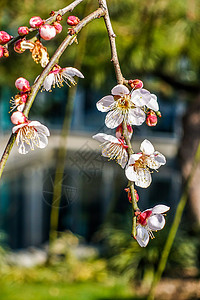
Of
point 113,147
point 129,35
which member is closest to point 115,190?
point 129,35

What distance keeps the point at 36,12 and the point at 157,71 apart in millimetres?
1027

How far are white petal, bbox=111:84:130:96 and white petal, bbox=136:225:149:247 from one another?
99 millimetres

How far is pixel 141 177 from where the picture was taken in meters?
0.33

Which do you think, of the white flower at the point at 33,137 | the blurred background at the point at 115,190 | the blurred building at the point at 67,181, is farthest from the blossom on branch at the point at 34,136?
the blurred building at the point at 67,181

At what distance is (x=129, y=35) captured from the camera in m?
1.75

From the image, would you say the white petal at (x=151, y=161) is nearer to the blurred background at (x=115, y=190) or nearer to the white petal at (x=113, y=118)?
the white petal at (x=113, y=118)

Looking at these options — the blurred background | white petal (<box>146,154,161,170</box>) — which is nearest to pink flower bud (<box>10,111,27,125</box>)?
white petal (<box>146,154,161,170</box>)

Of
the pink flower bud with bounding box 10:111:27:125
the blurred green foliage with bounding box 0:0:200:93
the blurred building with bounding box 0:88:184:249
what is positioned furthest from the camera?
the blurred building with bounding box 0:88:184:249

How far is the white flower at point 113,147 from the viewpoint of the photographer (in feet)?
1.06

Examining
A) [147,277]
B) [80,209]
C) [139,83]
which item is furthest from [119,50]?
[80,209]

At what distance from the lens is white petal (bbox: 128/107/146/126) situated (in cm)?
33

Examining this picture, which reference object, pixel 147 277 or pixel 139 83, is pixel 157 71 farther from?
pixel 139 83

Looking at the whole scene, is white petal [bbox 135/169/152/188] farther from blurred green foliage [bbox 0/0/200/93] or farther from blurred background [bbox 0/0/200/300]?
blurred green foliage [bbox 0/0/200/93]

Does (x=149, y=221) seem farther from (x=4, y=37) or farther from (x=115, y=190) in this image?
(x=115, y=190)
